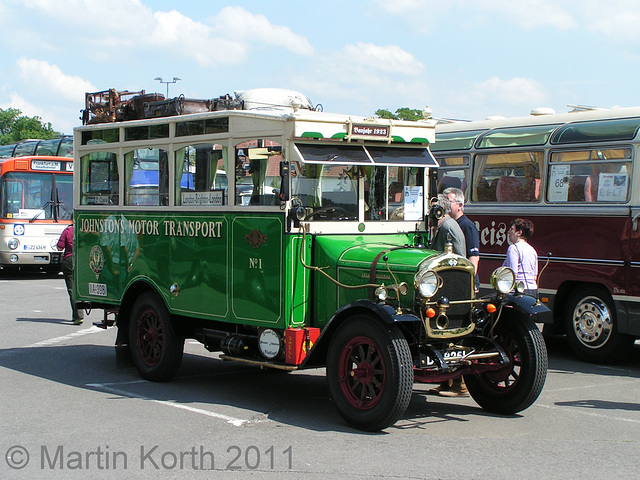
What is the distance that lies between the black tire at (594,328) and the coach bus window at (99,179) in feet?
20.3

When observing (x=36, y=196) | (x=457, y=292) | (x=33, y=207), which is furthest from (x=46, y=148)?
(x=457, y=292)

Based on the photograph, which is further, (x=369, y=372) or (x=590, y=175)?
(x=590, y=175)

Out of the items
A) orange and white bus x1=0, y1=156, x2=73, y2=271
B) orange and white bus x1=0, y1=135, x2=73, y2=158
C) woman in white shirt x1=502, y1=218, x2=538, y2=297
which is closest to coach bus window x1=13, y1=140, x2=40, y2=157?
orange and white bus x1=0, y1=135, x2=73, y2=158

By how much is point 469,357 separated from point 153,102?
15.8ft

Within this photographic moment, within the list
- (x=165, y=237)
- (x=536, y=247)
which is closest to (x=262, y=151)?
(x=165, y=237)

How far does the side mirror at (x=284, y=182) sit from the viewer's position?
757 centimetres

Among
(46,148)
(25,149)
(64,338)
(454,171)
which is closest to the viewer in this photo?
(64,338)

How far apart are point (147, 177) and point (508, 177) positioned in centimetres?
548

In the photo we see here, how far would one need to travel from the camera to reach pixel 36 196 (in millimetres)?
22906

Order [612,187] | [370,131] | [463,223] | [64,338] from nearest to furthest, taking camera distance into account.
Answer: [370,131] < [463,223] < [612,187] < [64,338]

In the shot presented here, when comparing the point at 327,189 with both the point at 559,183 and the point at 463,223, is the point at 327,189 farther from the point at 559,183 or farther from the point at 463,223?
the point at 559,183

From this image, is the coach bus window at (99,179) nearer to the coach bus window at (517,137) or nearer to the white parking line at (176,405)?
the white parking line at (176,405)

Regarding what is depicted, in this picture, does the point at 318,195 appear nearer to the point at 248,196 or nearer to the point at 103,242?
the point at 248,196

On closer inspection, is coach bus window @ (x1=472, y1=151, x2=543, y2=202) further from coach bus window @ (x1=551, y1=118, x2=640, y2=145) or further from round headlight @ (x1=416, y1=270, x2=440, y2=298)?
round headlight @ (x1=416, y1=270, x2=440, y2=298)
